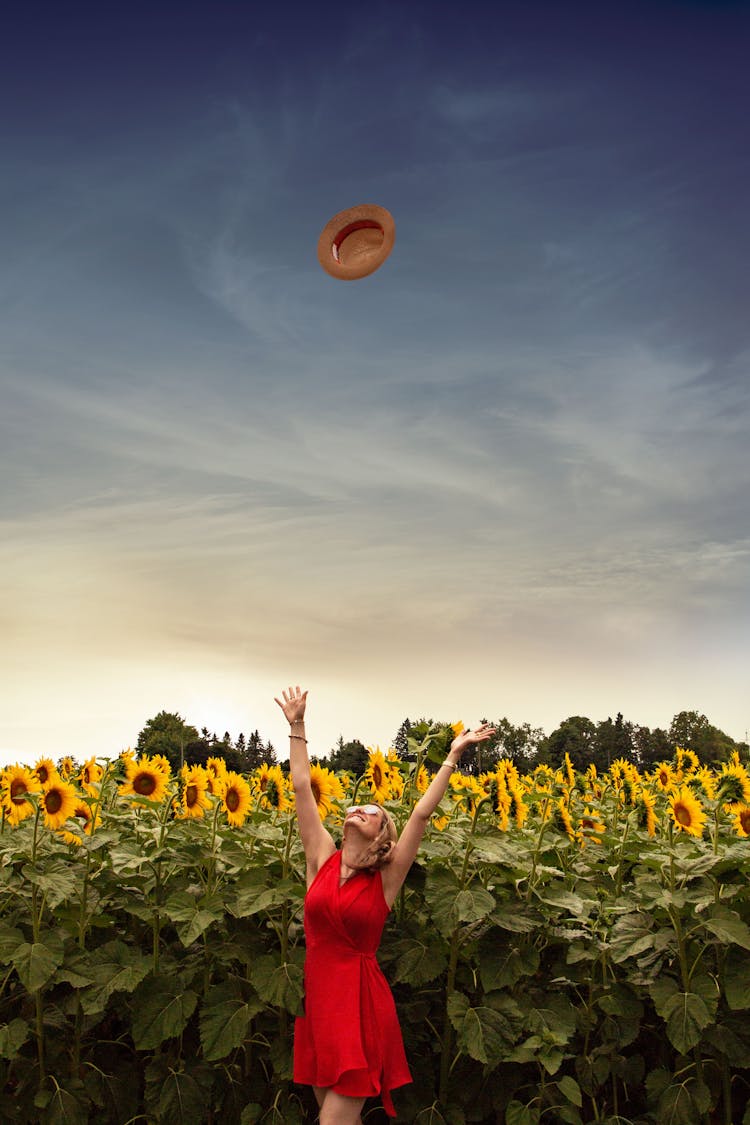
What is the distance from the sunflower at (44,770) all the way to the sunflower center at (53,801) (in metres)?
0.09

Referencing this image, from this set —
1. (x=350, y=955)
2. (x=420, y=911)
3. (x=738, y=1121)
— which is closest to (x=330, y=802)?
(x=420, y=911)

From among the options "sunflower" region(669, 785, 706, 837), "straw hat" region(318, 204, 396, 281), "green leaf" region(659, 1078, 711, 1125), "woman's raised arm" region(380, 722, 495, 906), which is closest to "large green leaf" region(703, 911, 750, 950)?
"sunflower" region(669, 785, 706, 837)

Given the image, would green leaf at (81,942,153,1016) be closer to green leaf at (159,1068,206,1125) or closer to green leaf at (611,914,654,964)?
green leaf at (159,1068,206,1125)

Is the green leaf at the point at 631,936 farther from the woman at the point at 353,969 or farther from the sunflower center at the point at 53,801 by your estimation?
the sunflower center at the point at 53,801

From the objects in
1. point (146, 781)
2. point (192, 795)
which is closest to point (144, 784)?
point (146, 781)

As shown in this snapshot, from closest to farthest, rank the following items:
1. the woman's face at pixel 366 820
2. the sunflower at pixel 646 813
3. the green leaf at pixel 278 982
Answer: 1. the woman's face at pixel 366 820
2. the green leaf at pixel 278 982
3. the sunflower at pixel 646 813

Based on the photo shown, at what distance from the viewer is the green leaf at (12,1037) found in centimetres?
562

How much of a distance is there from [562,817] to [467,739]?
1.36m

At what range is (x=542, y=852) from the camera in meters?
6.06

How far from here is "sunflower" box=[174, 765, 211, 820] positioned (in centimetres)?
634

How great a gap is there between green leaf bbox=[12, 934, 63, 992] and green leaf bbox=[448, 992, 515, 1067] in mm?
2100

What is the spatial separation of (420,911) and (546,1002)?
0.81 metres

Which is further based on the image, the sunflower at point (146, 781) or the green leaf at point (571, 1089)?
the sunflower at point (146, 781)

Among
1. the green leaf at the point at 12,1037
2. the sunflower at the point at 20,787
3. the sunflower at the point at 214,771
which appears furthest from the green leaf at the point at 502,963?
the sunflower at the point at 20,787
